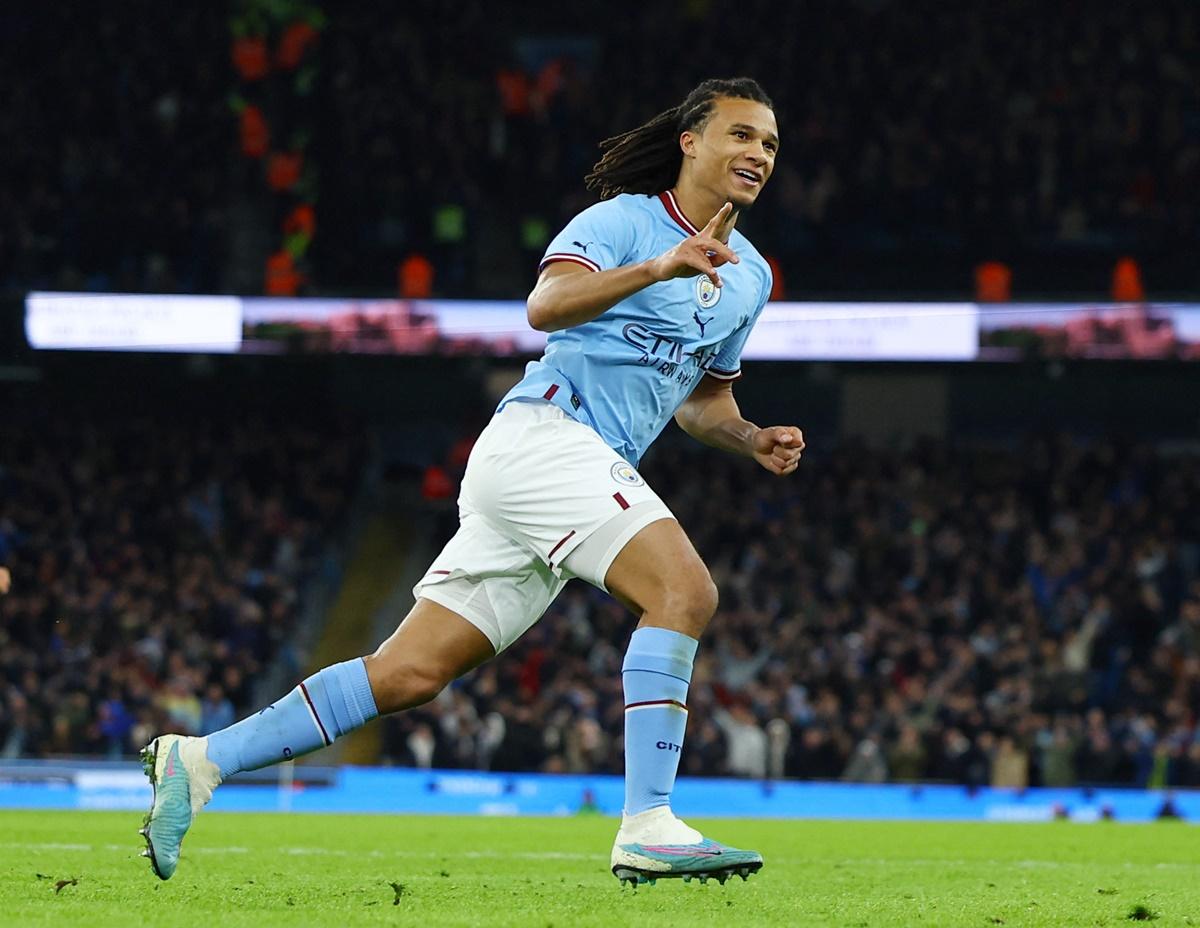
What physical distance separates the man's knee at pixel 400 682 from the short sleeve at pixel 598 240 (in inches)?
48.4

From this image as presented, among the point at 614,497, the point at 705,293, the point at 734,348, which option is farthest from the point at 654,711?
the point at 734,348

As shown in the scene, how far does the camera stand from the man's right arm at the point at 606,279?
4930mm

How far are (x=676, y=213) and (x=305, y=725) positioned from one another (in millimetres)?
1933

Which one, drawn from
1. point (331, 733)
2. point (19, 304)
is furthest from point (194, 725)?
point (331, 733)

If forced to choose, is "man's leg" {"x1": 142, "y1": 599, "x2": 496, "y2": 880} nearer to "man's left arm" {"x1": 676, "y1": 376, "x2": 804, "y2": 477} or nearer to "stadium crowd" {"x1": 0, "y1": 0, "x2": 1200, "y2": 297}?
"man's left arm" {"x1": 676, "y1": 376, "x2": 804, "y2": 477}

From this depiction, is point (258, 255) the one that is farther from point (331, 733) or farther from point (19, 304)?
point (331, 733)

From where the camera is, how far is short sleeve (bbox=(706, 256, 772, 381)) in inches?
235

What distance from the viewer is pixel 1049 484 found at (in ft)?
78.4

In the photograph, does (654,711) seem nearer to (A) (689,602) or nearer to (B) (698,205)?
(A) (689,602)

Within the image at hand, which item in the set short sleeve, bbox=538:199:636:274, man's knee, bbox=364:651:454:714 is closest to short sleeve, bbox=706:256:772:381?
short sleeve, bbox=538:199:636:274

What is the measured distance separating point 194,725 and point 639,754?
15.4 m

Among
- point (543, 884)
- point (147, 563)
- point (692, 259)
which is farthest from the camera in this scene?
point (147, 563)

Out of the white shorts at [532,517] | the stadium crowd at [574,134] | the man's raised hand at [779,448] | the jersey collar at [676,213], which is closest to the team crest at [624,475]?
the white shorts at [532,517]

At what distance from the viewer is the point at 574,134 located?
24.5 m
